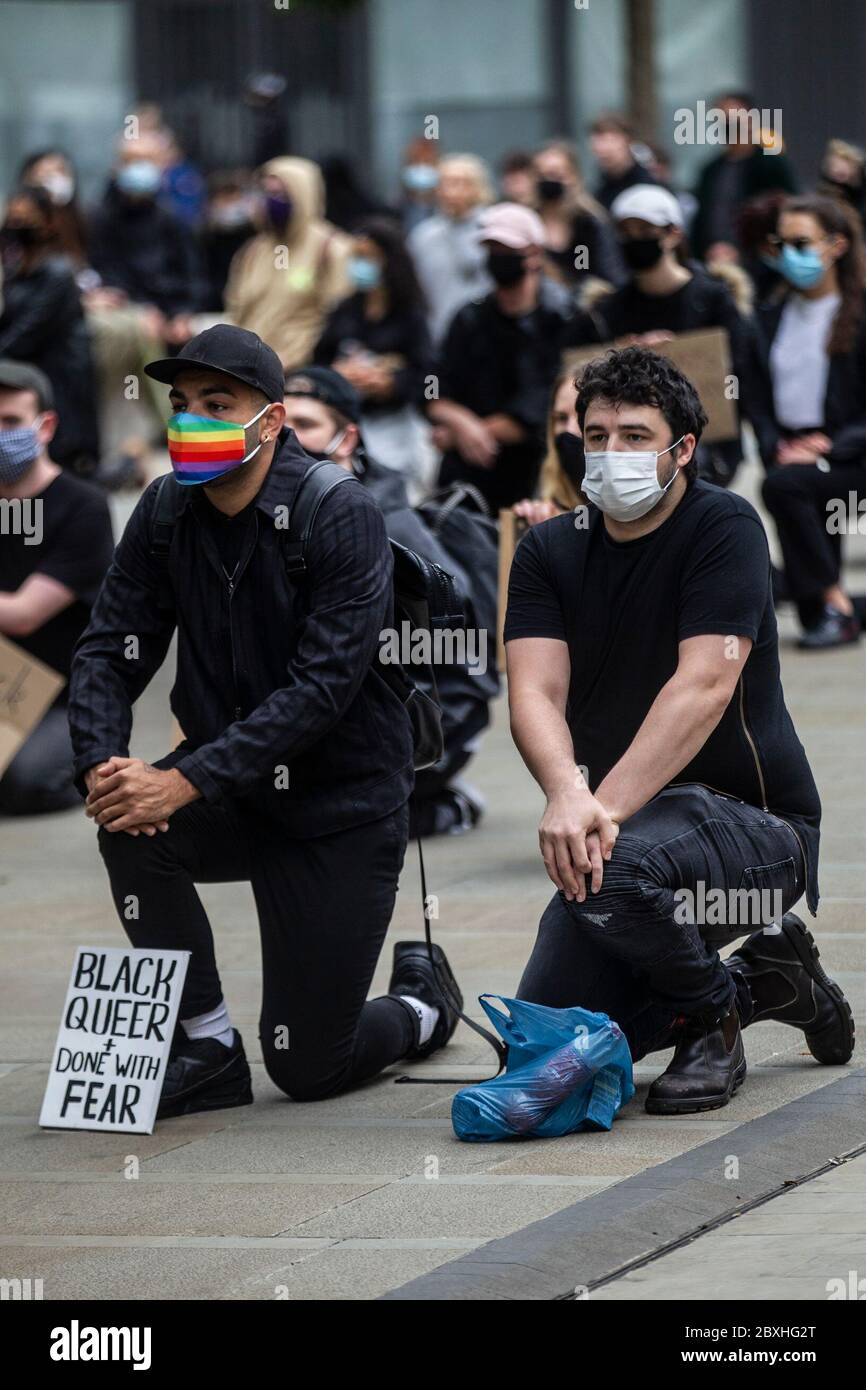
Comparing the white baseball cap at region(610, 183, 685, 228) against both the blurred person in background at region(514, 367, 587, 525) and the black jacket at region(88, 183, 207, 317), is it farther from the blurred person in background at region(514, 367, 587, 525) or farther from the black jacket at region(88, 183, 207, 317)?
the black jacket at region(88, 183, 207, 317)

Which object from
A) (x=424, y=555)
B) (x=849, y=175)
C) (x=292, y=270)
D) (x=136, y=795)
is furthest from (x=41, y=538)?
(x=849, y=175)

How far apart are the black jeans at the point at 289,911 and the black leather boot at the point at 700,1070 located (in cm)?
70

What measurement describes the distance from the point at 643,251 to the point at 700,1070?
5.15 meters

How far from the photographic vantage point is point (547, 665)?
5.18 m

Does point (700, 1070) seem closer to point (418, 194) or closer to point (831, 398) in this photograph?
point (831, 398)

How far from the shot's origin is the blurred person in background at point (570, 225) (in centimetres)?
1338

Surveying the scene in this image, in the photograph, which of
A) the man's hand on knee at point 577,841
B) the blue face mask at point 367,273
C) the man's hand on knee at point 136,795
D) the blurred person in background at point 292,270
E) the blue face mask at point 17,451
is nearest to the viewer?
the man's hand on knee at point 577,841

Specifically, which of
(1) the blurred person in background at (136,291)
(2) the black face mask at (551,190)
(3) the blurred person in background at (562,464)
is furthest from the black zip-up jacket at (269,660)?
(2) the black face mask at (551,190)

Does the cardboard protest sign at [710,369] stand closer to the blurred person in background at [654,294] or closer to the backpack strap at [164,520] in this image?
the blurred person in background at [654,294]

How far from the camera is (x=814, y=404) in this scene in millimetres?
10664

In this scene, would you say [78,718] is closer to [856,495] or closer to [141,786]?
[141,786]

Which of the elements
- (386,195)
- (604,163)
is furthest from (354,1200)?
(386,195)

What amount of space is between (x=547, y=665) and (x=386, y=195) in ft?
69.6

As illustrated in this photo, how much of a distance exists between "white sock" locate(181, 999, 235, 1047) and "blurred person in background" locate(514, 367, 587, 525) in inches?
90.0
